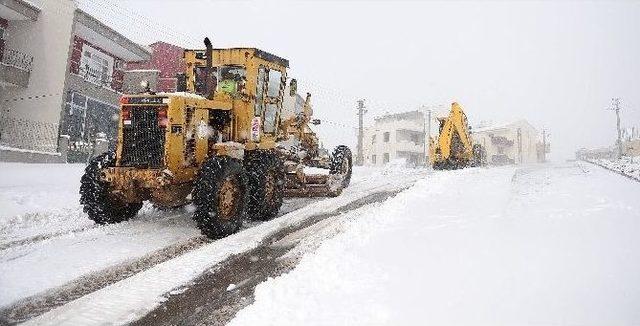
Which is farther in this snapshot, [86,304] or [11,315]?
[86,304]

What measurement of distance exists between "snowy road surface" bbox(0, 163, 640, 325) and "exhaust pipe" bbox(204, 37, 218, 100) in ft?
7.14

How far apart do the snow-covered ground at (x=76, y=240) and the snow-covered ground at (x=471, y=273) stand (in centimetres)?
124

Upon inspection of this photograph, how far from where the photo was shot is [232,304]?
321cm

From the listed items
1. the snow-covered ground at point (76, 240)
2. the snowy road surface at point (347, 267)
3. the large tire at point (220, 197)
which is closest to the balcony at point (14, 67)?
the snow-covered ground at point (76, 240)

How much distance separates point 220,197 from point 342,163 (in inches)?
209

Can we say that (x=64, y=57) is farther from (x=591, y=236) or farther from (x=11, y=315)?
(x=591, y=236)

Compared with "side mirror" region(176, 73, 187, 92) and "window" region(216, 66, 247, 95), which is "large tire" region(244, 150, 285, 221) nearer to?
"window" region(216, 66, 247, 95)

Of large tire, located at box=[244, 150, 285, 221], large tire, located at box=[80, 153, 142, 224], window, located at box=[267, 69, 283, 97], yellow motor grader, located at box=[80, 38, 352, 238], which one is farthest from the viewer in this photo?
window, located at box=[267, 69, 283, 97]

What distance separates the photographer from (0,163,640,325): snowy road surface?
2.67 m

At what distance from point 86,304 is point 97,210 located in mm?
3043

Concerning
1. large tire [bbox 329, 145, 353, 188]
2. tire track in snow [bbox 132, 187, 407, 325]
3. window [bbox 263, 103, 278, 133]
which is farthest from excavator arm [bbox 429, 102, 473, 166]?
tire track in snow [bbox 132, 187, 407, 325]

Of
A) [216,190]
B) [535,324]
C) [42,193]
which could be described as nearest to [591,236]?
[535,324]

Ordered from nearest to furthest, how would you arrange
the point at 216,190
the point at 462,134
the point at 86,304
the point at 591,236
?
the point at 86,304 < the point at 591,236 < the point at 216,190 < the point at 462,134

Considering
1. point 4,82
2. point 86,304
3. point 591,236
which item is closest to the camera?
point 86,304
